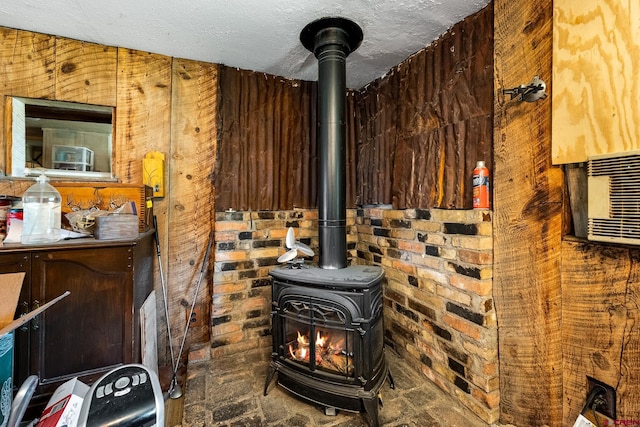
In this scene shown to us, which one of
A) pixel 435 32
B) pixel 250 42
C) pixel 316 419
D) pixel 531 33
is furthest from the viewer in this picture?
pixel 250 42

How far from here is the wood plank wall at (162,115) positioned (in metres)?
1.81

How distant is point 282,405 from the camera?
5.24ft

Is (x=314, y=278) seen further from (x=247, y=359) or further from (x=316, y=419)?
(x=247, y=359)

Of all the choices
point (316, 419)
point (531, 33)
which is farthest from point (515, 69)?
point (316, 419)

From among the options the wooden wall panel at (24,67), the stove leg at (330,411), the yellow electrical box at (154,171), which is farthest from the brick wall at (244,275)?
the wooden wall panel at (24,67)

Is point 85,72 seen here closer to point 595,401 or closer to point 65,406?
point 65,406

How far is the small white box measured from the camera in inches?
44.0

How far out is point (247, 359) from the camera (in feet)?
6.76

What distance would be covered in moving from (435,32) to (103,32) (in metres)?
2.10

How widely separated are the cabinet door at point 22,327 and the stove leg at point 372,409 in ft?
5.55

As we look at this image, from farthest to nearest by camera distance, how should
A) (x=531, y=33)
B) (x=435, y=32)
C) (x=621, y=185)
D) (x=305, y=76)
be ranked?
(x=305, y=76), (x=435, y=32), (x=531, y=33), (x=621, y=185)

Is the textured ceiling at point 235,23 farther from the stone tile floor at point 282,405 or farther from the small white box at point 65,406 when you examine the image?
the stone tile floor at point 282,405

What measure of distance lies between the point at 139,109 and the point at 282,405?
7.17ft

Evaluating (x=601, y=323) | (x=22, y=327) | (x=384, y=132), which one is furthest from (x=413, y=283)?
(x=22, y=327)
